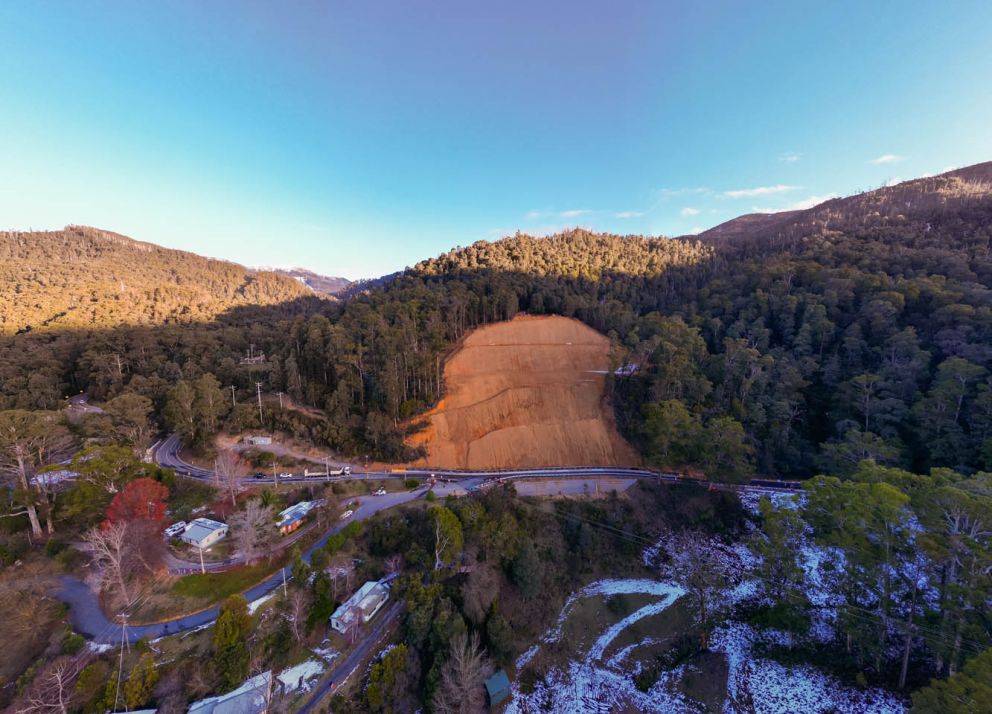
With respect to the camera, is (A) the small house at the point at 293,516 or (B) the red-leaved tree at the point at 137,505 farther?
(A) the small house at the point at 293,516

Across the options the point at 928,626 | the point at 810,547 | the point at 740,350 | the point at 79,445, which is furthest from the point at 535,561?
the point at 79,445

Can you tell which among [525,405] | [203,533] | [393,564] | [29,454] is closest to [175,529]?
[203,533]

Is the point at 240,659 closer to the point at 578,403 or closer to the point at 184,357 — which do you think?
the point at 578,403

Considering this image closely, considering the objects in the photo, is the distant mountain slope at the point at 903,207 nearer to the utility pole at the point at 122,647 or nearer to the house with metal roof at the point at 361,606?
the house with metal roof at the point at 361,606

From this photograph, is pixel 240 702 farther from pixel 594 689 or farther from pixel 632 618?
pixel 632 618

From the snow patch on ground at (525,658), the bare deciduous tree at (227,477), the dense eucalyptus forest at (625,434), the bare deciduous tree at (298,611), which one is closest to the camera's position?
the dense eucalyptus forest at (625,434)

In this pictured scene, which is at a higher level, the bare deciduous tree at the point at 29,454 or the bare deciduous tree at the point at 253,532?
the bare deciduous tree at the point at 29,454

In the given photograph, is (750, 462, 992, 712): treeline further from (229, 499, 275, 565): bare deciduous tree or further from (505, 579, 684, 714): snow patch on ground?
(229, 499, 275, 565): bare deciduous tree

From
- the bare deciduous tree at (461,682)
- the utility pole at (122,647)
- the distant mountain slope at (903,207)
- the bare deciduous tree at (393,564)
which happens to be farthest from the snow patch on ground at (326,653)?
the distant mountain slope at (903,207)
